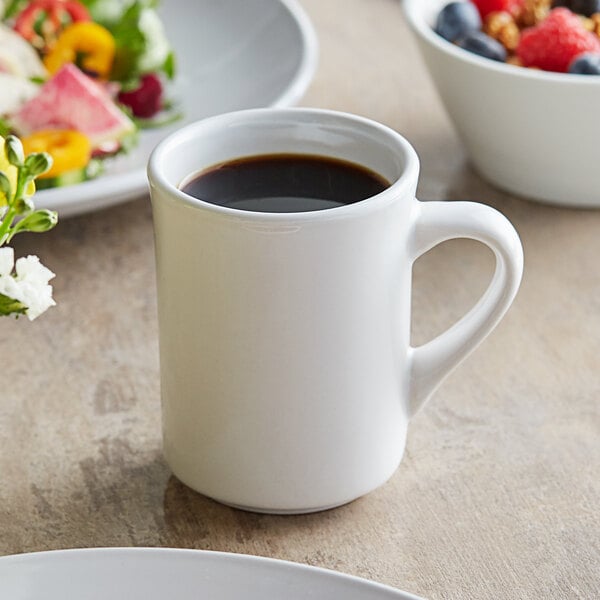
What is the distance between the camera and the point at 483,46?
3.55 ft

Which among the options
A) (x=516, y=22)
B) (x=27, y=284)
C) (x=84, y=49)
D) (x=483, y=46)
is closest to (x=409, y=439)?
(x=27, y=284)

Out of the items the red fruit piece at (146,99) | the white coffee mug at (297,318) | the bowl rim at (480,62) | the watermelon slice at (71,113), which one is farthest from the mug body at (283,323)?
the red fruit piece at (146,99)

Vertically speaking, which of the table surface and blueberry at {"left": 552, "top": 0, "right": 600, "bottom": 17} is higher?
blueberry at {"left": 552, "top": 0, "right": 600, "bottom": 17}

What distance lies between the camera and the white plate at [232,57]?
1.16 m

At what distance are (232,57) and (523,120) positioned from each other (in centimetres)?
41

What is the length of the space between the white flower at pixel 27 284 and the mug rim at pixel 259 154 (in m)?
0.11

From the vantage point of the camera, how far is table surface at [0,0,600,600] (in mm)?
672

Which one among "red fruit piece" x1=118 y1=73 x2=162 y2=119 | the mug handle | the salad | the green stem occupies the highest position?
the green stem

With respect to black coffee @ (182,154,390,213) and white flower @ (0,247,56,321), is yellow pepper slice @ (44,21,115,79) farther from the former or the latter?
white flower @ (0,247,56,321)

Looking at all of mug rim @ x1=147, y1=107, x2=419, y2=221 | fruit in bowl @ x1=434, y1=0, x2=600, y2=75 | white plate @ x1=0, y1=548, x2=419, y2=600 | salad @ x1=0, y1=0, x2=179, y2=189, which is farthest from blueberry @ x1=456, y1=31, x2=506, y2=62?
white plate @ x1=0, y1=548, x2=419, y2=600

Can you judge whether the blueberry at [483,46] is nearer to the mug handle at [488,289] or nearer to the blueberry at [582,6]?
the blueberry at [582,6]

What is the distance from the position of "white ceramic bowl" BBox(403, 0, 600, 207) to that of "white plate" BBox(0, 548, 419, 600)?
0.58 m

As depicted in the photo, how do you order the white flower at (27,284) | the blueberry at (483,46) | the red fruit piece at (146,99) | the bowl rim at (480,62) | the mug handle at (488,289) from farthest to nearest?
1. the red fruit piece at (146,99)
2. the blueberry at (483,46)
3. the bowl rim at (480,62)
4. the mug handle at (488,289)
5. the white flower at (27,284)

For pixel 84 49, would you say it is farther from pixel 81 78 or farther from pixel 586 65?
pixel 586 65
